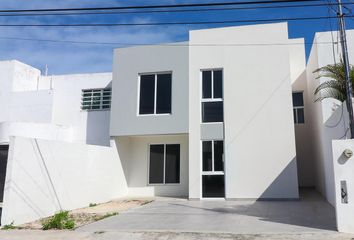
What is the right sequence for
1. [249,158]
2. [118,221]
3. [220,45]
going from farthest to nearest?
[220,45] → [249,158] → [118,221]

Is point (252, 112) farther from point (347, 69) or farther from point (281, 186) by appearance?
point (347, 69)

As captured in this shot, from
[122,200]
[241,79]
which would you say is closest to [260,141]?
[241,79]

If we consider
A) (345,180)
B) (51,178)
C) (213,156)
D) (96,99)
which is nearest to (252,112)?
(213,156)

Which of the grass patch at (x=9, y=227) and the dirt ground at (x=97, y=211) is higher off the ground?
the dirt ground at (x=97, y=211)

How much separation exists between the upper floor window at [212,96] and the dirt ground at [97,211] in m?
4.57

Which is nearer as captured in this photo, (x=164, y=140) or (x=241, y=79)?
(x=241, y=79)

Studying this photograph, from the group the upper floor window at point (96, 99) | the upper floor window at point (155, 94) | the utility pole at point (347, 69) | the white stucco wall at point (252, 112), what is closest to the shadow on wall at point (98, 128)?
the upper floor window at point (96, 99)

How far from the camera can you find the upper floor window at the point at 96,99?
1867 centimetres

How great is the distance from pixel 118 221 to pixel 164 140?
7.59 meters

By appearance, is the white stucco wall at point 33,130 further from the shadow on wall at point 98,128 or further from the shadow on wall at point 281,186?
the shadow on wall at point 281,186

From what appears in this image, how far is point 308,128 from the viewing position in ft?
60.1

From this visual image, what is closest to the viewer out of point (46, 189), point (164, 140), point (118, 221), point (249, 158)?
point (118, 221)

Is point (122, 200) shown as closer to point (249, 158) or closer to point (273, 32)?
point (249, 158)

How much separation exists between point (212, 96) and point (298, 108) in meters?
6.11
